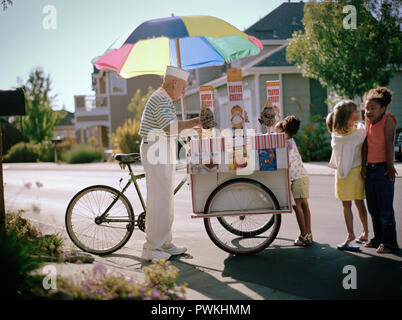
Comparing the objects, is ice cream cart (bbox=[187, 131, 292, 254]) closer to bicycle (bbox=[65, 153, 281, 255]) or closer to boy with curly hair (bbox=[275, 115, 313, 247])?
bicycle (bbox=[65, 153, 281, 255])

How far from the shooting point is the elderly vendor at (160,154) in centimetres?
462

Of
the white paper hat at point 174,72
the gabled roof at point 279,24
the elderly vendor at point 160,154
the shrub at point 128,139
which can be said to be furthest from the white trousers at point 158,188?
the gabled roof at point 279,24

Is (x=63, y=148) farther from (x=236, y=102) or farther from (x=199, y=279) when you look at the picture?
(x=199, y=279)

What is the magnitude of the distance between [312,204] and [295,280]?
172 inches

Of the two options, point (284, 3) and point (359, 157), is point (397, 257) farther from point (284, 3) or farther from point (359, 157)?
point (284, 3)

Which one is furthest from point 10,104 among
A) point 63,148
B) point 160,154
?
point 63,148

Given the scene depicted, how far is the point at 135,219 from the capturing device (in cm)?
521

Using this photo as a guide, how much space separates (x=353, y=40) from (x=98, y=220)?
12.2 metres

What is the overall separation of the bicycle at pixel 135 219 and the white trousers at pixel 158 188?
12.6 inches

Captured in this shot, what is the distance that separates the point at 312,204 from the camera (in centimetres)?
813

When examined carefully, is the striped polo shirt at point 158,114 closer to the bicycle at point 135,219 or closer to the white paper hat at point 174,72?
the white paper hat at point 174,72

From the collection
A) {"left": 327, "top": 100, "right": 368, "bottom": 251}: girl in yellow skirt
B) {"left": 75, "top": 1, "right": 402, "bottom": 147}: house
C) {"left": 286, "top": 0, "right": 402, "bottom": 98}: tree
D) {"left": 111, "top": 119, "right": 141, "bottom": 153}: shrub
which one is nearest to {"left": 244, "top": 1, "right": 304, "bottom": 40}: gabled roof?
{"left": 75, "top": 1, "right": 402, "bottom": 147}: house
